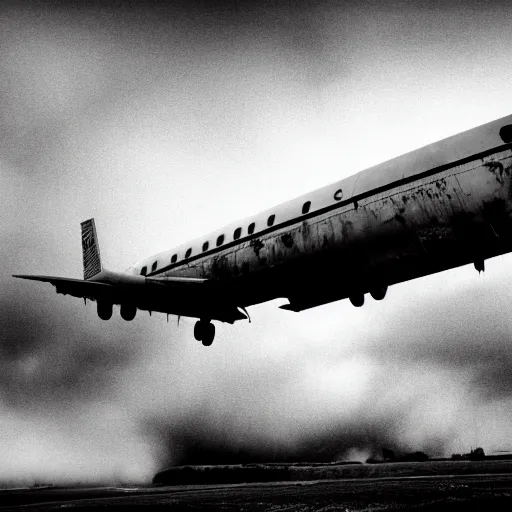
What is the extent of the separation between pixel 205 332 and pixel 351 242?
1307 cm

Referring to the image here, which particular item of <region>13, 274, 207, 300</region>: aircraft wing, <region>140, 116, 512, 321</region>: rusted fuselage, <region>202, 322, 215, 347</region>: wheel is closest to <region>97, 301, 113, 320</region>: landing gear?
<region>13, 274, 207, 300</region>: aircraft wing

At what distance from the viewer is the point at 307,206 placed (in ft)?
69.9

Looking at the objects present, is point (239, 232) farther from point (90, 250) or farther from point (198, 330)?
point (90, 250)

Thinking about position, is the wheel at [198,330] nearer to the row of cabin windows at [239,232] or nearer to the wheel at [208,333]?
the wheel at [208,333]

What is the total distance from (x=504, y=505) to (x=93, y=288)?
69.2ft

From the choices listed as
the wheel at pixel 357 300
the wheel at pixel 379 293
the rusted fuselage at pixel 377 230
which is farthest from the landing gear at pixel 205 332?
the wheel at pixel 379 293

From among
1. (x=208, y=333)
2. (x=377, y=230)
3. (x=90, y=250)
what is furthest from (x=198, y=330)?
(x=377, y=230)

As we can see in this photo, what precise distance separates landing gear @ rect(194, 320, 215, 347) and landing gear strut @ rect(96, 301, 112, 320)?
17.0 ft

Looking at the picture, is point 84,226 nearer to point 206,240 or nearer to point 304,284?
point 206,240

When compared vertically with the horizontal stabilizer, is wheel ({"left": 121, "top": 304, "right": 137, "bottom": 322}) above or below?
below

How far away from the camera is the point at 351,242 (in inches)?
763

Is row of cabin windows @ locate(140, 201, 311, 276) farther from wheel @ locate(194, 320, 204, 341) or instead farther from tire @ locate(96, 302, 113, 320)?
wheel @ locate(194, 320, 204, 341)

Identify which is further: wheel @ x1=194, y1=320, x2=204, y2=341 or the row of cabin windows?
wheel @ x1=194, y1=320, x2=204, y2=341

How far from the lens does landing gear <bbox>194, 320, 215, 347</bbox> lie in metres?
30.3
